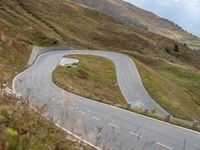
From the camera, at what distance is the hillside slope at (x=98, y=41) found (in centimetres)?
6706

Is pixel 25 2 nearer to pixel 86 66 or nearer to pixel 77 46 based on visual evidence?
pixel 77 46

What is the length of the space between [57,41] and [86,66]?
121 feet

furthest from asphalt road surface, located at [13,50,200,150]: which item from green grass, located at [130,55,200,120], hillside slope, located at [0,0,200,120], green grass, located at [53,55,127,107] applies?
hillside slope, located at [0,0,200,120]

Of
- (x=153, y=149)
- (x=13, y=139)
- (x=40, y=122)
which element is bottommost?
(x=153, y=149)

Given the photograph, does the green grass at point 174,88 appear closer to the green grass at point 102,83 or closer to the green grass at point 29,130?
the green grass at point 102,83

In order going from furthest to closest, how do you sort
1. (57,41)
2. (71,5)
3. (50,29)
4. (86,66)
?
(71,5)
(50,29)
(57,41)
(86,66)

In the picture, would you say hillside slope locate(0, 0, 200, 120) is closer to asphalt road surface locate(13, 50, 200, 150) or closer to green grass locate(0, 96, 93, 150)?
asphalt road surface locate(13, 50, 200, 150)

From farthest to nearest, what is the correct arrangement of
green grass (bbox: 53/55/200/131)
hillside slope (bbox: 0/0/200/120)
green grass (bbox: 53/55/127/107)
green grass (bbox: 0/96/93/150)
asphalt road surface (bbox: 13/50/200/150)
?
1. hillside slope (bbox: 0/0/200/120)
2. green grass (bbox: 53/55/127/107)
3. green grass (bbox: 53/55/200/131)
4. asphalt road surface (bbox: 13/50/200/150)
5. green grass (bbox: 0/96/93/150)

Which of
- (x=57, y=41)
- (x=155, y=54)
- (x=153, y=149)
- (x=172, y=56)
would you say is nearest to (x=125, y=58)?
(x=57, y=41)

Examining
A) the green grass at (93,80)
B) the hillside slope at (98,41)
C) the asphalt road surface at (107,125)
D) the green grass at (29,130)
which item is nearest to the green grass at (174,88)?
the hillside slope at (98,41)

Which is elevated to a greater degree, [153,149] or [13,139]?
[13,139]

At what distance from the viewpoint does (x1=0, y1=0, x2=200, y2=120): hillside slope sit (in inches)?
2640

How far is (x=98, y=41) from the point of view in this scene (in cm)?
13188

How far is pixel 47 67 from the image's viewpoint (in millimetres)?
64438
